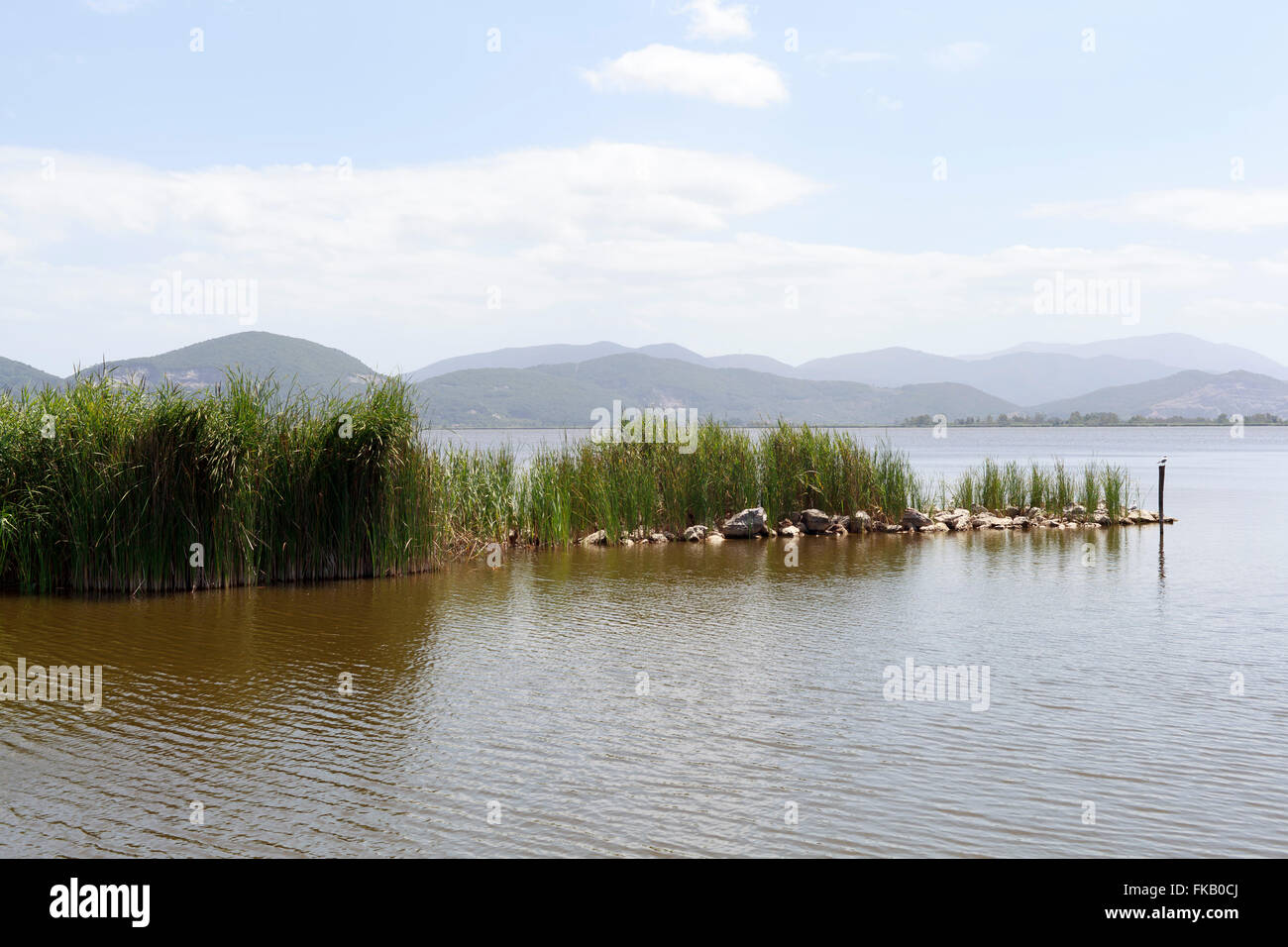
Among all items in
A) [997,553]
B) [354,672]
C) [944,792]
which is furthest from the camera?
[997,553]

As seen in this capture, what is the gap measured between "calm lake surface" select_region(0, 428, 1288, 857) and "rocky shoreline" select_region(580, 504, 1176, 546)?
6.84 metres

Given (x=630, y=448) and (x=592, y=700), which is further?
(x=630, y=448)

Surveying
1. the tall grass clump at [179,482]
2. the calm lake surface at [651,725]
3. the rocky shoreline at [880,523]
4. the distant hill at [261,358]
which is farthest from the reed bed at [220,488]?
the distant hill at [261,358]

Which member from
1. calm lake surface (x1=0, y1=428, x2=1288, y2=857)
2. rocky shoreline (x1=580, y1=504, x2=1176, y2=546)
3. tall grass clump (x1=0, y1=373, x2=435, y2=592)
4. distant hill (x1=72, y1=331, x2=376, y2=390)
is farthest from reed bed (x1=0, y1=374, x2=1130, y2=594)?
distant hill (x1=72, y1=331, x2=376, y2=390)

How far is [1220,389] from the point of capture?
198 metres

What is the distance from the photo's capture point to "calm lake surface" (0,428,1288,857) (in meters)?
5.80

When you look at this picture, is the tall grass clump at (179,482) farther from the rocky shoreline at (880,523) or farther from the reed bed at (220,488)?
the rocky shoreline at (880,523)

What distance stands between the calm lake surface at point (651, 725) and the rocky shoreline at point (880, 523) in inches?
269

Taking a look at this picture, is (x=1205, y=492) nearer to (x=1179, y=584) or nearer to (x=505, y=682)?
(x=1179, y=584)

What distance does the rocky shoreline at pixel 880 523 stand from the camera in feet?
71.3

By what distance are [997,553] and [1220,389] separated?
21176 centimetres

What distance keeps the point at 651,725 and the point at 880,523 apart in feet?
54.8
